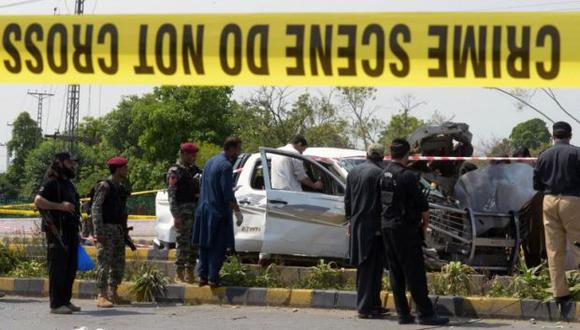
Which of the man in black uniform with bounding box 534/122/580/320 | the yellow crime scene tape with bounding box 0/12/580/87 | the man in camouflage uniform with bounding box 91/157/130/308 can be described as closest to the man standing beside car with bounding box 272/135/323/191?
the man in camouflage uniform with bounding box 91/157/130/308

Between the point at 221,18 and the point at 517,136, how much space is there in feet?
206

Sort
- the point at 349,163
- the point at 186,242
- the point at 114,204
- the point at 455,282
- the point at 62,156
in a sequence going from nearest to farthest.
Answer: the point at 62,156
the point at 455,282
the point at 114,204
the point at 186,242
the point at 349,163

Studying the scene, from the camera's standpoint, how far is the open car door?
11367 millimetres

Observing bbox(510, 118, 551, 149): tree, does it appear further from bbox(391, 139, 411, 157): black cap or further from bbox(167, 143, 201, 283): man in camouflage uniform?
bbox(391, 139, 411, 157): black cap

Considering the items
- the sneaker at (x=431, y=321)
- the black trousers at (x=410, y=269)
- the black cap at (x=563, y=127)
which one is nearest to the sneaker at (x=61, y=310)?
the black trousers at (x=410, y=269)

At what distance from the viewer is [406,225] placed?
894 cm

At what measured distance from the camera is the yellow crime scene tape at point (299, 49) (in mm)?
5070

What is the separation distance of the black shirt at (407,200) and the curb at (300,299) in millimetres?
1046

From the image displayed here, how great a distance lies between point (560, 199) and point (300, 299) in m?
2.74

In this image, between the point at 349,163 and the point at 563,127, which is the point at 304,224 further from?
the point at 563,127

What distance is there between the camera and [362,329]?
28.6ft

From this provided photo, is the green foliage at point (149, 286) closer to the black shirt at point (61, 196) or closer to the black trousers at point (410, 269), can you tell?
the black shirt at point (61, 196)

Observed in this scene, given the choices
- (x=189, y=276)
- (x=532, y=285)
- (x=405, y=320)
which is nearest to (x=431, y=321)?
(x=405, y=320)

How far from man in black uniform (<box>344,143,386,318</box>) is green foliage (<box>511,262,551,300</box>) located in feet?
4.18
